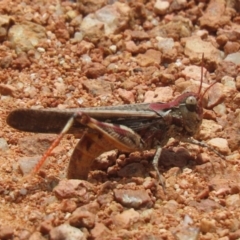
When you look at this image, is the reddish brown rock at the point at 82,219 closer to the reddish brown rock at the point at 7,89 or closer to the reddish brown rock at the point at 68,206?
the reddish brown rock at the point at 68,206

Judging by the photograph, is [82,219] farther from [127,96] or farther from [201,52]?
[201,52]

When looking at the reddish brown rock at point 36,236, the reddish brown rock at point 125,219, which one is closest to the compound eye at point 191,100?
the reddish brown rock at point 125,219

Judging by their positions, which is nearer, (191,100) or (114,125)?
(114,125)

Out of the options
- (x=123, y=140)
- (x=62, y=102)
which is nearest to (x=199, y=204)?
(x=123, y=140)

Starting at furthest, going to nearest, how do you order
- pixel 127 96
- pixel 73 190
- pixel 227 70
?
pixel 227 70
pixel 127 96
pixel 73 190

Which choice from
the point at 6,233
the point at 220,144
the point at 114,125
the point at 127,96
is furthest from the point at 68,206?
the point at 127,96

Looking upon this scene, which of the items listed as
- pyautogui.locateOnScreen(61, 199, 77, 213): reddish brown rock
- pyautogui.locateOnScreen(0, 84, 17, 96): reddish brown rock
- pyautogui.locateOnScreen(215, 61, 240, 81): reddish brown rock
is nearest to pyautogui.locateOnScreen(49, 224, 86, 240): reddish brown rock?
pyautogui.locateOnScreen(61, 199, 77, 213): reddish brown rock

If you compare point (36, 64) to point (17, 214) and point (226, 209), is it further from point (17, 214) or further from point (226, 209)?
point (226, 209)
